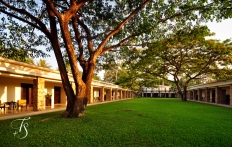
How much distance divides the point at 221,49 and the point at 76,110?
16.8m

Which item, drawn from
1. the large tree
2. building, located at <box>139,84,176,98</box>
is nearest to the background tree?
the large tree

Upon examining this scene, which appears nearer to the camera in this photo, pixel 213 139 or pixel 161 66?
pixel 213 139

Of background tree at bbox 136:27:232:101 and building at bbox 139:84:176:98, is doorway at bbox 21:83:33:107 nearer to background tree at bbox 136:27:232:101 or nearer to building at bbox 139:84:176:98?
background tree at bbox 136:27:232:101

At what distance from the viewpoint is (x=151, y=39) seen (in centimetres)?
1075

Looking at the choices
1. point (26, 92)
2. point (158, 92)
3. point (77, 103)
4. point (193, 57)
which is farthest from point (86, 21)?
point (158, 92)

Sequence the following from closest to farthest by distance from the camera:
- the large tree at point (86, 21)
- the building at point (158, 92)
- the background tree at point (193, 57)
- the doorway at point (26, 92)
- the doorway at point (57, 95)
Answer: the large tree at point (86, 21)
the doorway at point (26, 92)
the background tree at point (193, 57)
the doorway at point (57, 95)
the building at point (158, 92)

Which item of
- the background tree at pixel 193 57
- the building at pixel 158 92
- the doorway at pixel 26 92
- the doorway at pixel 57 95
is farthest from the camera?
the building at pixel 158 92

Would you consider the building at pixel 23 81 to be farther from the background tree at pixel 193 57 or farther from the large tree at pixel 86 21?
the background tree at pixel 193 57

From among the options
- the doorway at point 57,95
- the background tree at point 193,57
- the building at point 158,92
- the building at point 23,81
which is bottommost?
the building at point 158,92

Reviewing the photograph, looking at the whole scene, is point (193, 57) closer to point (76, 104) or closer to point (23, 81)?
point (76, 104)

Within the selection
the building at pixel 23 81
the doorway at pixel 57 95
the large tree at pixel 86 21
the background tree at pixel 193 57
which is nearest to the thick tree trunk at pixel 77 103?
the large tree at pixel 86 21

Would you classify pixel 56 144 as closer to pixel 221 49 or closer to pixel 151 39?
pixel 151 39

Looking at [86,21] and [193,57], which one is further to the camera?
[193,57]

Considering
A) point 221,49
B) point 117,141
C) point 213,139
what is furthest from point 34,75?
point 221,49
